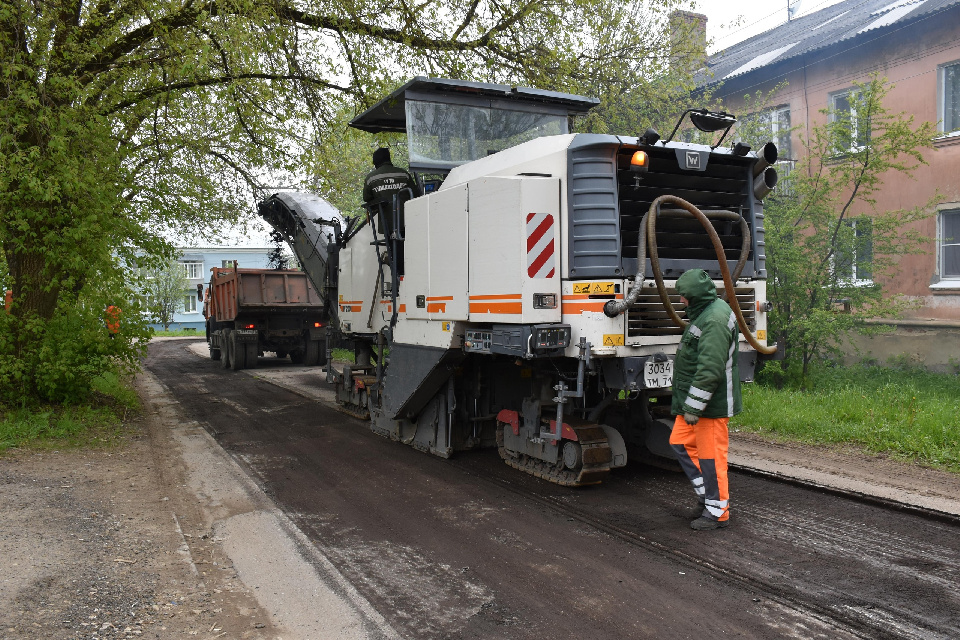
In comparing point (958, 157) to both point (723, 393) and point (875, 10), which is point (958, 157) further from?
point (723, 393)

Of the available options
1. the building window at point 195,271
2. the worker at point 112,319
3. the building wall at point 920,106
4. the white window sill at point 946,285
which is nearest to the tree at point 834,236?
the building wall at point 920,106

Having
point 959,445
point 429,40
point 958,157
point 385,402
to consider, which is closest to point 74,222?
point 385,402

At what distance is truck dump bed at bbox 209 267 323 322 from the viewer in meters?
17.3

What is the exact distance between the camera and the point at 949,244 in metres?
14.0

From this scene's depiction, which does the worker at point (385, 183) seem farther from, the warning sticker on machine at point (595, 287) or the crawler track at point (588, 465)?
the crawler track at point (588, 465)

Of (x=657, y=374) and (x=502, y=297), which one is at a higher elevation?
(x=502, y=297)

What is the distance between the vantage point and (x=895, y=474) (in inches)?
248

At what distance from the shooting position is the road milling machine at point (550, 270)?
540 cm

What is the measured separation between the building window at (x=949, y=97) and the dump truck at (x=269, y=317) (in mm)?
13993

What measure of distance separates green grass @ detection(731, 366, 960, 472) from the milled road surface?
1.86 m

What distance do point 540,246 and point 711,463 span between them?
2039 millimetres

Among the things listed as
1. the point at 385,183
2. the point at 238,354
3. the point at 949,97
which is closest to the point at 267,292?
the point at 238,354

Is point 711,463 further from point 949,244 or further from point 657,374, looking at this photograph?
point 949,244

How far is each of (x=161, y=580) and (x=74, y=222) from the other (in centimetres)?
621
